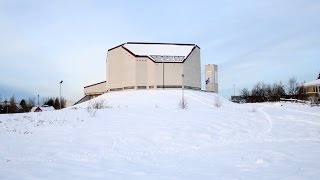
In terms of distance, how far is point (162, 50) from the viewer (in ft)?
194

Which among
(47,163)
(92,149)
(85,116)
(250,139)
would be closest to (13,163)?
(47,163)

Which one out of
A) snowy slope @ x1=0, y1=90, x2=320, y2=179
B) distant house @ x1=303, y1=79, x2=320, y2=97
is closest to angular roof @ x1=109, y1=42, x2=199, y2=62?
distant house @ x1=303, y1=79, x2=320, y2=97

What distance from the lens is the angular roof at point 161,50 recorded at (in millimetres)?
56344

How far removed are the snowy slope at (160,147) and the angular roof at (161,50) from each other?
3502 cm

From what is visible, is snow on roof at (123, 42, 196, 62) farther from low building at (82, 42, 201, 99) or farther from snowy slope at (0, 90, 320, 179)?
snowy slope at (0, 90, 320, 179)

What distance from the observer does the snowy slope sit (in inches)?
328

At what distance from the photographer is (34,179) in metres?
7.25

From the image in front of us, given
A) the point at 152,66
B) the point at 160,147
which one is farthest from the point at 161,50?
the point at 160,147

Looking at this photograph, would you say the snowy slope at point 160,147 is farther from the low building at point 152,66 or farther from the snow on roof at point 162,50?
the snow on roof at point 162,50

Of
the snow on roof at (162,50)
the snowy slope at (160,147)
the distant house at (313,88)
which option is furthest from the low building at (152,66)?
the snowy slope at (160,147)

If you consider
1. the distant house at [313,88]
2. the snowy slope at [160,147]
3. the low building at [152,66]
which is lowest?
the snowy slope at [160,147]

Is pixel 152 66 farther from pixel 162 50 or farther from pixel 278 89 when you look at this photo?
pixel 278 89

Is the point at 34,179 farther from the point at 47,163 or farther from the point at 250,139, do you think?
the point at 250,139

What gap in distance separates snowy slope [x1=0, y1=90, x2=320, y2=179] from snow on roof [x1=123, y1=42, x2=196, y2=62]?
3514cm
